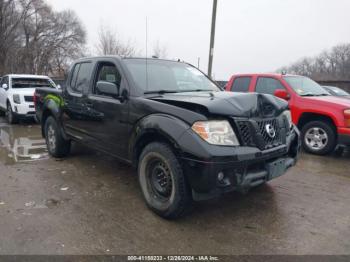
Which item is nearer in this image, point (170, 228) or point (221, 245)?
point (221, 245)

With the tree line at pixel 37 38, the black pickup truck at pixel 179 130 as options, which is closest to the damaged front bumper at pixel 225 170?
the black pickup truck at pixel 179 130

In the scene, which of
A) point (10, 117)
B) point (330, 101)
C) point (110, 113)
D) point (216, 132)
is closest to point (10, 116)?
point (10, 117)

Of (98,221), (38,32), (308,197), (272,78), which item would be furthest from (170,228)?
(38,32)

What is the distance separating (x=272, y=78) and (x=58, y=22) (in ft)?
141

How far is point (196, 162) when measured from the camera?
265cm

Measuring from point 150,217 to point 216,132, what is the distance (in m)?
1.25

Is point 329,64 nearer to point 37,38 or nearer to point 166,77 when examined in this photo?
point 37,38

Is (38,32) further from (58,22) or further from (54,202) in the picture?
(54,202)

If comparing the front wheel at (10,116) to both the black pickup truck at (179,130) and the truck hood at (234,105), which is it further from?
the truck hood at (234,105)

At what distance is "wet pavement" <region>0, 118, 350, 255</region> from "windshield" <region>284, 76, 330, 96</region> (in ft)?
6.92

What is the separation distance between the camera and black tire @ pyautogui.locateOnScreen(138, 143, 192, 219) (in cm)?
284

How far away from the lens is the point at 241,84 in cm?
703

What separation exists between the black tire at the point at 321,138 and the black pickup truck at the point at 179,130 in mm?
2508

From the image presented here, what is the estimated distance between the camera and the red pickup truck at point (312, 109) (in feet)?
18.2
